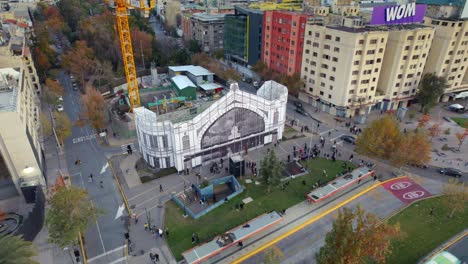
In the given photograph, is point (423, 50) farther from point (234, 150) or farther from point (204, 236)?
point (204, 236)

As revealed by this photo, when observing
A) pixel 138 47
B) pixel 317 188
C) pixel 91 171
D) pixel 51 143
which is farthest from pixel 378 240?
pixel 138 47

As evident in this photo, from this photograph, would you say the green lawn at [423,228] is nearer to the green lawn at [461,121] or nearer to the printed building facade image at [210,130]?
the printed building facade image at [210,130]

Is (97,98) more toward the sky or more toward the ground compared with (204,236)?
more toward the sky

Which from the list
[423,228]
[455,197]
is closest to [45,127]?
[423,228]

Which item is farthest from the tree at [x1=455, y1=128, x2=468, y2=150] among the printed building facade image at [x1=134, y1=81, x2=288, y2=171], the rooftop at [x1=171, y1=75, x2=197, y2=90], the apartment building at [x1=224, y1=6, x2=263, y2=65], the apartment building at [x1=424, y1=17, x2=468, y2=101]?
the rooftop at [x1=171, y1=75, x2=197, y2=90]

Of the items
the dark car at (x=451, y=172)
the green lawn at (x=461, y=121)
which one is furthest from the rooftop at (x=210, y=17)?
the dark car at (x=451, y=172)

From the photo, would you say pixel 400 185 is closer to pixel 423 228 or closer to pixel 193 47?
pixel 423 228
